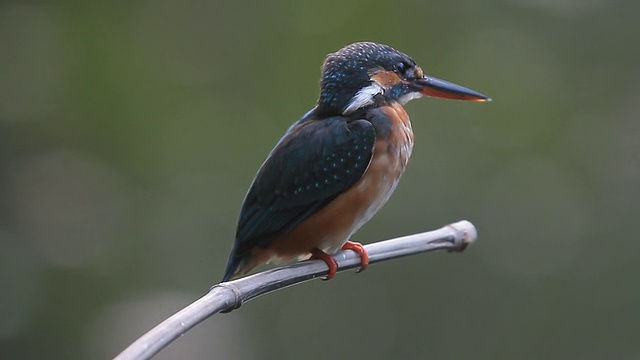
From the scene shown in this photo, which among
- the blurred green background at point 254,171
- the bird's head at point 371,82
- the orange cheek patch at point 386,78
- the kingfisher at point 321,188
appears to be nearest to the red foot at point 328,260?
the kingfisher at point 321,188

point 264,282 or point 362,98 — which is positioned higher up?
point 362,98

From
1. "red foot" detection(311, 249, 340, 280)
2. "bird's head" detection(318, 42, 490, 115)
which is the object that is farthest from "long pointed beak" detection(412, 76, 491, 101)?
"red foot" detection(311, 249, 340, 280)

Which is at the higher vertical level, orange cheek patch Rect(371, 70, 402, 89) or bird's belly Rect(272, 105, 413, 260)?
orange cheek patch Rect(371, 70, 402, 89)

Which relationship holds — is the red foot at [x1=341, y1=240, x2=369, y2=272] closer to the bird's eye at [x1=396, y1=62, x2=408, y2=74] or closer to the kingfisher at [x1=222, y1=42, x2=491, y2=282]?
the kingfisher at [x1=222, y1=42, x2=491, y2=282]

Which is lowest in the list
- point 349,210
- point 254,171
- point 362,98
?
point 254,171

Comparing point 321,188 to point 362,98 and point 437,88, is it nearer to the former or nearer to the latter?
point 362,98

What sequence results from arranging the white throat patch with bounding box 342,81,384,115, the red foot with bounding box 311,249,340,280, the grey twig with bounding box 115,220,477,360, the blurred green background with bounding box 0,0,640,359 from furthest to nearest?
1. the blurred green background with bounding box 0,0,640,359
2. the white throat patch with bounding box 342,81,384,115
3. the red foot with bounding box 311,249,340,280
4. the grey twig with bounding box 115,220,477,360

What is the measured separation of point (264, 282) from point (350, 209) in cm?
60

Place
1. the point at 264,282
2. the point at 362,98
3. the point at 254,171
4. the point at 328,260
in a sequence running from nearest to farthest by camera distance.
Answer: the point at 264,282, the point at 328,260, the point at 362,98, the point at 254,171

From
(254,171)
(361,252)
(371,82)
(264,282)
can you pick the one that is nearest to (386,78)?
(371,82)

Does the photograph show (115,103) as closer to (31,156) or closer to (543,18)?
(31,156)

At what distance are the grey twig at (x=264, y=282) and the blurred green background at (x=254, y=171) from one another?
1.28 m

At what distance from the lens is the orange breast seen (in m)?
2.32

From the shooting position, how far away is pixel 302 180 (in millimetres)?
2318
